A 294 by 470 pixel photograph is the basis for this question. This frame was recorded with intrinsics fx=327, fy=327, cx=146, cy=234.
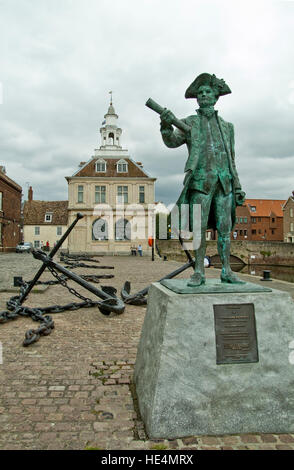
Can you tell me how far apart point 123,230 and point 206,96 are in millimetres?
32392

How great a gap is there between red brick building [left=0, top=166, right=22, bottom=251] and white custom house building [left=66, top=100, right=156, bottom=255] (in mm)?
5993

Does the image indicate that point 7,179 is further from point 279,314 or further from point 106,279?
point 279,314

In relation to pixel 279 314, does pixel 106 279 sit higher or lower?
lower

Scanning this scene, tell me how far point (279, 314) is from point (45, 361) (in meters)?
2.77

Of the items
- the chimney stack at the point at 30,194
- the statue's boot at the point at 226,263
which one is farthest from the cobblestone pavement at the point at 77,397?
the chimney stack at the point at 30,194

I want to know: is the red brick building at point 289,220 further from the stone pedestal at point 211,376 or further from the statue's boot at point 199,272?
the stone pedestal at point 211,376

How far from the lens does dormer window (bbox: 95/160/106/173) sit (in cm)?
3641

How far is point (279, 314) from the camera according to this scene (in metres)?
2.77

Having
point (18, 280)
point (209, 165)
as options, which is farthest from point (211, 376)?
point (18, 280)

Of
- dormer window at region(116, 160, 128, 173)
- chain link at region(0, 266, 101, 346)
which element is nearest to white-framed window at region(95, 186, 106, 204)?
dormer window at region(116, 160, 128, 173)

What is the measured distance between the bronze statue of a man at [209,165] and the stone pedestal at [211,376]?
49 centimetres

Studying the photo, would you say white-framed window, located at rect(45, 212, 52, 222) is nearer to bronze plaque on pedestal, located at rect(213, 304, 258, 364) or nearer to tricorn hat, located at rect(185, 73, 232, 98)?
tricorn hat, located at rect(185, 73, 232, 98)
